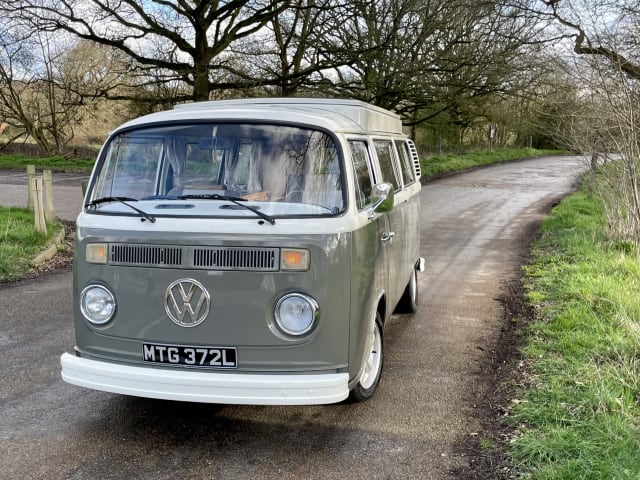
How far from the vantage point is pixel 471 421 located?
4305 millimetres

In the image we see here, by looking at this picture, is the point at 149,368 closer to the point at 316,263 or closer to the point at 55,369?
the point at 316,263

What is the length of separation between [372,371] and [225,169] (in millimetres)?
1893

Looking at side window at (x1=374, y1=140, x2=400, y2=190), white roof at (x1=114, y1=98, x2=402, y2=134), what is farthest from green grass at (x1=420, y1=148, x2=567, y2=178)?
white roof at (x1=114, y1=98, x2=402, y2=134)

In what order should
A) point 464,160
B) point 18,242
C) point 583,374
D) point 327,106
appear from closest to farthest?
point 583,374 < point 327,106 < point 18,242 < point 464,160

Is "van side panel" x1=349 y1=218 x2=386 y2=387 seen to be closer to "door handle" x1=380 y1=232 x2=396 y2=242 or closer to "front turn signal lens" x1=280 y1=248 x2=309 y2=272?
"door handle" x1=380 y1=232 x2=396 y2=242

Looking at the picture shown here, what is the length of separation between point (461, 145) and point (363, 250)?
40.4 metres

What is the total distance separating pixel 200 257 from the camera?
3.78 m

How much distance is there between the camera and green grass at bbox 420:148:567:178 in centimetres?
3048

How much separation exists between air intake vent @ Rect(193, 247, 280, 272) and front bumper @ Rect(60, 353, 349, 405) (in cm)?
65

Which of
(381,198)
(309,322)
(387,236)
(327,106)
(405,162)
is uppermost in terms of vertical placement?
(327,106)

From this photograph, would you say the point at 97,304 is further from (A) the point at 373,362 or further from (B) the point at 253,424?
(A) the point at 373,362

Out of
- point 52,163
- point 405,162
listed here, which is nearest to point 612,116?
point 405,162

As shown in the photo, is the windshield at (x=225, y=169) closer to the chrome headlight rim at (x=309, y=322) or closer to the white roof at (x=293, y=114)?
the white roof at (x=293, y=114)

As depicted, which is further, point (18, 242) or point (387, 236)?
point (18, 242)
